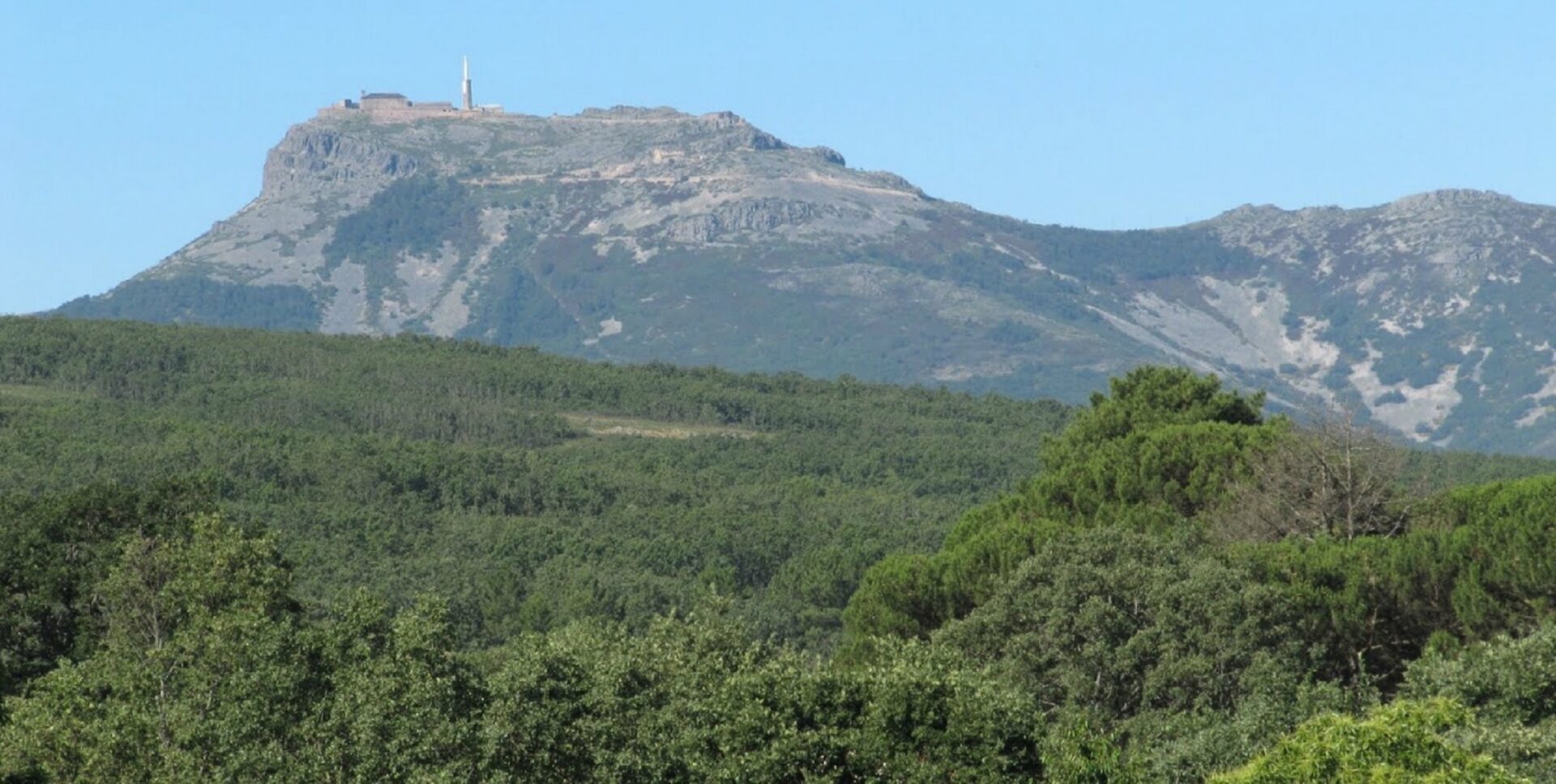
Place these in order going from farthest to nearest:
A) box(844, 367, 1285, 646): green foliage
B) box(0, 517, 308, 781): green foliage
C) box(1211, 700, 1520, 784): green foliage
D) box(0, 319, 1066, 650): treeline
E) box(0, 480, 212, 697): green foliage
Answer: box(0, 319, 1066, 650): treeline, box(844, 367, 1285, 646): green foliage, box(0, 480, 212, 697): green foliage, box(0, 517, 308, 781): green foliage, box(1211, 700, 1520, 784): green foliage

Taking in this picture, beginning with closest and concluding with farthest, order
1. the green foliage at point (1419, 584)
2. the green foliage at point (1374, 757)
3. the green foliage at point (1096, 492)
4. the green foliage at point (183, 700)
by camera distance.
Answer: the green foliage at point (1374, 757), the green foliage at point (183, 700), the green foliage at point (1419, 584), the green foliage at point (1096, 492)

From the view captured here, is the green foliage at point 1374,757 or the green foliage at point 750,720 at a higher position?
the green foliage at point 1374,757

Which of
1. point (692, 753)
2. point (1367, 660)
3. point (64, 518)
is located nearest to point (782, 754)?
point (692, 753)

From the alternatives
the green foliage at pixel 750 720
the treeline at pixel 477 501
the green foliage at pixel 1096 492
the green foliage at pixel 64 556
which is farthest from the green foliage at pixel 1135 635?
the treeline at pixel 477 501

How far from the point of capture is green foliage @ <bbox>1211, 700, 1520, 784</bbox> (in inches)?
1225

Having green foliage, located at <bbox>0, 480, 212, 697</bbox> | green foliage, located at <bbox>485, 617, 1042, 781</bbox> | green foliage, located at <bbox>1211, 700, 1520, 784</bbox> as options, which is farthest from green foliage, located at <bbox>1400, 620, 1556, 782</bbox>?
green foliage, located at <bbox>0, 480, 212, 697</bbox>

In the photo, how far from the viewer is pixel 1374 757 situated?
3173 cm

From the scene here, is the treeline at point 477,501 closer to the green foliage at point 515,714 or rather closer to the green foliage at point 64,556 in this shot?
the green foliage at point 64,556

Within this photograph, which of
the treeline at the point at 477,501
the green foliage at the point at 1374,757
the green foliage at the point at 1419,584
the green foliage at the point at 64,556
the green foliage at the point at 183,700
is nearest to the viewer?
the green foliage at the point at 1374,757

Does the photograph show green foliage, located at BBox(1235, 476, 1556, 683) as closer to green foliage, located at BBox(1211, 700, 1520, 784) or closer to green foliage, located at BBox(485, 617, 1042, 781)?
green foliage, located at BBox(485, 617, 1042, 781)

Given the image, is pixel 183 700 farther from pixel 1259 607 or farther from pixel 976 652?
pixel 1259 607

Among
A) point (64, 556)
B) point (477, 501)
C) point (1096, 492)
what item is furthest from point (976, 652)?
point (477, 501)

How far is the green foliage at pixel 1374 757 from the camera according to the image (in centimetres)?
3111

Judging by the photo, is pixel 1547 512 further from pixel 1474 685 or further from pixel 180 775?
pixel 180 775
